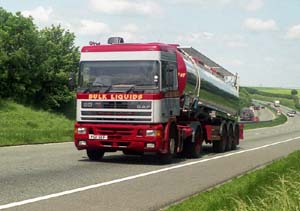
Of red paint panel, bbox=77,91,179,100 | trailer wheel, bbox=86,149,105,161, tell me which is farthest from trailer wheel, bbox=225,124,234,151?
red paint panel, bbox=77,91,179,100

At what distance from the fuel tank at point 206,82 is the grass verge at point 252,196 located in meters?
4.95

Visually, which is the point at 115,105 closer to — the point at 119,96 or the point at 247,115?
the point at 119,96

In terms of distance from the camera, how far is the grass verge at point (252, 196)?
7406mm

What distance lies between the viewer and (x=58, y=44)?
7662 centimetres


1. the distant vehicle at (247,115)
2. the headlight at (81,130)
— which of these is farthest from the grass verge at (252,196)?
the distant vehicle at (247,115)

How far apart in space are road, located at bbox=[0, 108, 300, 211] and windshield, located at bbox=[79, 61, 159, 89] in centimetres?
204

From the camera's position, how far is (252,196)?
9.74 metres

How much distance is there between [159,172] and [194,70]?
223 inches

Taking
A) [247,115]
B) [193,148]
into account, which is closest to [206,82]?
[193,148]

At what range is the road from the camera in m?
9.31

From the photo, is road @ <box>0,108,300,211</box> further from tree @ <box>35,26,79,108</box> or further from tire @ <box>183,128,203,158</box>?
tree @ <box>35,26,79,108</box>

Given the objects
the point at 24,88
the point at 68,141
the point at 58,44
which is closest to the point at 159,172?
the point at 68,141

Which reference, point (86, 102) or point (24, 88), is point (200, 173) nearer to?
point (86, 102)

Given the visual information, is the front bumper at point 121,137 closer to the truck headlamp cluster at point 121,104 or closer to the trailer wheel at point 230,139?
the truck headlamp cluster at point 121,104
